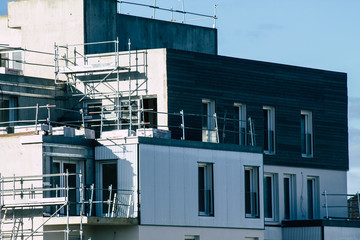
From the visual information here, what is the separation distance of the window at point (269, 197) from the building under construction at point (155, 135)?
0.06 meters

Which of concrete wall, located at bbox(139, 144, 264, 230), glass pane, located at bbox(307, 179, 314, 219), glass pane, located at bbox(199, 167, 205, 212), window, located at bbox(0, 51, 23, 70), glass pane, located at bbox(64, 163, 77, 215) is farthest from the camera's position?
window, located at bbox(0, 51, 23, 70)

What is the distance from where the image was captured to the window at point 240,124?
44.1 metres

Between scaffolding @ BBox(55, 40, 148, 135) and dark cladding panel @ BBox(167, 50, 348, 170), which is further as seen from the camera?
scaffolding @ BBox(55, 40, 148, 135)

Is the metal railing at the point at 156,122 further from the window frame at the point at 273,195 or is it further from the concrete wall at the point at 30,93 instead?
the window frame at the point at 273,195

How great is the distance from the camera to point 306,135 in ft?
154

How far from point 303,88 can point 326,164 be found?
3509 millimetres

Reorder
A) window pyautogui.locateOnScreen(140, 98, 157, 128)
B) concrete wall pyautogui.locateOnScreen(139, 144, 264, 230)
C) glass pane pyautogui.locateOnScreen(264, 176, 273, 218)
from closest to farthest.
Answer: concrete wall pyautogui.locateOnScreen(139, 144, 264, 230) → window pyautogui.locateOnScreen(140, 98, 157, 128) → glass pane pyautogui.locateOnScreen(264, 176, 273, 218)

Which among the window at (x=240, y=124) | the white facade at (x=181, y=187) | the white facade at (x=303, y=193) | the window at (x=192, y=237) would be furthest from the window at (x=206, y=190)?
the white facade at (x=303, y=193)

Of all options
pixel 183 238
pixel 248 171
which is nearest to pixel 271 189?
pixel 248 171

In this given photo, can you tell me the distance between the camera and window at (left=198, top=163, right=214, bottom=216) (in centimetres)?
3959

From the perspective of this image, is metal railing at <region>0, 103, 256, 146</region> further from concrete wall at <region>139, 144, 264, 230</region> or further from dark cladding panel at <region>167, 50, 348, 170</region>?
concrete wall at <region>139, 144, 264, 230</region>

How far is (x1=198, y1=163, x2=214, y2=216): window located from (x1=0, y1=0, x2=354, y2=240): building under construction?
0.16 ft

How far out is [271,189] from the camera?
44.8 metres

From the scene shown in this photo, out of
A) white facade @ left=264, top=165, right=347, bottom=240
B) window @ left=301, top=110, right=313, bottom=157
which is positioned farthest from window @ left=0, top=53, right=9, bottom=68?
window @ left=301, top=110, right=313, bottom=157
